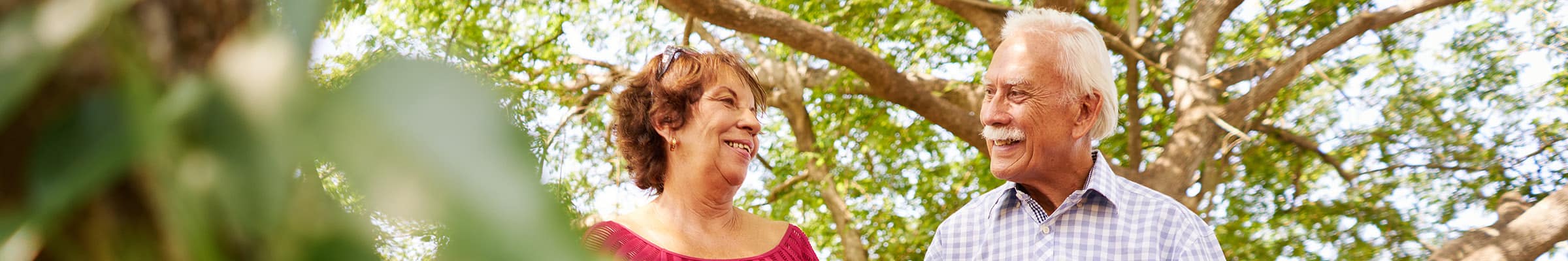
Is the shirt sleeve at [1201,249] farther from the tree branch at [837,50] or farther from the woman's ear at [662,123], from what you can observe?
the tree branch at [837,50]

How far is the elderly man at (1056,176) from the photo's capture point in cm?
262

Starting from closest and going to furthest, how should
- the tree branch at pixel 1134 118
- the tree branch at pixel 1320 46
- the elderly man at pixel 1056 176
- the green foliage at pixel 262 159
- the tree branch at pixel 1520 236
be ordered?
the green foliage at pixel 262 159, the elderly man at pixel 1056 176, the tree branch at pixel 1520 236, the tree branch at pixel 1320 46, the tree branch at pixel 1134 118

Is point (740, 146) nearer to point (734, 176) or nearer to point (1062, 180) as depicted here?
point (734, 176)

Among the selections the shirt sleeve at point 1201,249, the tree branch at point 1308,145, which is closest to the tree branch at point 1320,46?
the tree branch at point 1308,145

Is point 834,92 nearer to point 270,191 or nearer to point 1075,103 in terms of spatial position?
point 1075,103

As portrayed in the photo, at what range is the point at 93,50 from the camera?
0.83 ft

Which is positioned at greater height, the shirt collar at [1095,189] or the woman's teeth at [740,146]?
the woman's teeth at [740,146]

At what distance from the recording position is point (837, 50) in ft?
23.9

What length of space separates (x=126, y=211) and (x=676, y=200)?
286cm

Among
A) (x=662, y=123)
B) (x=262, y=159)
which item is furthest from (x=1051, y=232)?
(x=262, y=159)

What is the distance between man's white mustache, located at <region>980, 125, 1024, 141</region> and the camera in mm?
2752

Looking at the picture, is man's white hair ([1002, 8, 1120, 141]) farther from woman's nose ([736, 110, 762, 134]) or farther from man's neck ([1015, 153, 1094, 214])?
woman's nose ([736, 110, 762, 134])

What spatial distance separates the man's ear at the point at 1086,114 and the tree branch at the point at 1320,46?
19.7ft

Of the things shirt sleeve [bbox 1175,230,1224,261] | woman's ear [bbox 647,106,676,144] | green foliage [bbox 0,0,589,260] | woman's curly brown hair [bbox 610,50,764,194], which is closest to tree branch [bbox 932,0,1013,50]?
woman's curly brown hair [bbox 610,50,764,194]
